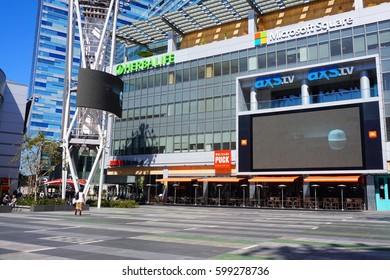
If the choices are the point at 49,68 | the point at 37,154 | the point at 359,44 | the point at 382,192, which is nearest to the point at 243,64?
the point at 359,44

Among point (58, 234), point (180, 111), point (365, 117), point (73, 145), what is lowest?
point (58, 234)

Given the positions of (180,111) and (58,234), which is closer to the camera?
(58,234)

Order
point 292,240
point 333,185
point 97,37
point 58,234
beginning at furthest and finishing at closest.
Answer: point 97,37, point 333,185, point 58,234, point 292,240

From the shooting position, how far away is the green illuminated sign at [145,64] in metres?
55.9

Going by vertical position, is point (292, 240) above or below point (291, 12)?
below

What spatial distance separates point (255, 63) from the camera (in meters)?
47.2

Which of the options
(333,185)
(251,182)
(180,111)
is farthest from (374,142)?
(180,111)

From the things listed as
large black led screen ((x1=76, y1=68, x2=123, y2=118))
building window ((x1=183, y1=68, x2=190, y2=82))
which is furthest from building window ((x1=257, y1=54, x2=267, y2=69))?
large black led screen ((x1=76, y1=68, x2=123, y2=118))

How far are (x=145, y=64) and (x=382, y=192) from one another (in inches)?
1521

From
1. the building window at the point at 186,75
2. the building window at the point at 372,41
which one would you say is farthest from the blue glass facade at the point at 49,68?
the building window at the point at 372,41

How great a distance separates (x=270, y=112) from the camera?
4425 centimetres

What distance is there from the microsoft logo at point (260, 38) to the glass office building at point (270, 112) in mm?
129
